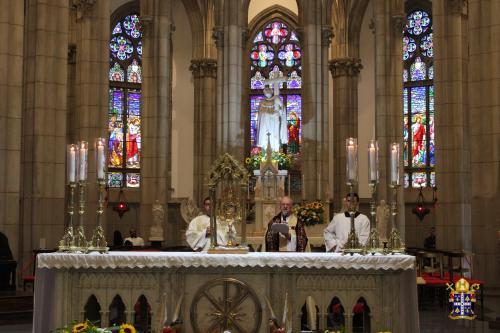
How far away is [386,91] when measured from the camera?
29453 mm

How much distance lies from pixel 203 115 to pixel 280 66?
225 inches

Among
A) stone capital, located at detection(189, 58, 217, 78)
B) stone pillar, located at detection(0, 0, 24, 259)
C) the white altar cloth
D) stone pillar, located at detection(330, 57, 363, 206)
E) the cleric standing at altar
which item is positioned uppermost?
stone capital, located at detection(189, 58, 217, 78)

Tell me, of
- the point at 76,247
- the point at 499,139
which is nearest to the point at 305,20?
the point at 499,139

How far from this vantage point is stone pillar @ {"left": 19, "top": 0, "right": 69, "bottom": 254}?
2038 centimetres

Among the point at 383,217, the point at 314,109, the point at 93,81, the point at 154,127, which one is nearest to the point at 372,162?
the point at 383,217

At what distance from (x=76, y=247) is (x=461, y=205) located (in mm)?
15754

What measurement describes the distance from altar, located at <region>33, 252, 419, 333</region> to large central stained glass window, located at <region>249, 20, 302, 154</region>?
Result: 1158 inches

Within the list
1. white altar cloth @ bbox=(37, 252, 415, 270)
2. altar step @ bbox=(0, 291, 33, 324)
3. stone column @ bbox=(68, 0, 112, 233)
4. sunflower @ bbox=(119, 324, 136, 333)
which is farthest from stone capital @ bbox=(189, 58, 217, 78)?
sunflower @ bbox=(119, 324, 136, 333)

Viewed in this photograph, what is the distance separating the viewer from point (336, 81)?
38.4m

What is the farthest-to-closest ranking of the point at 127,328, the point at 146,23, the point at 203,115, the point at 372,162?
1. the point at 203,115
2. the point at 146,23
3. the point at 372,162
4. the point at 127,328

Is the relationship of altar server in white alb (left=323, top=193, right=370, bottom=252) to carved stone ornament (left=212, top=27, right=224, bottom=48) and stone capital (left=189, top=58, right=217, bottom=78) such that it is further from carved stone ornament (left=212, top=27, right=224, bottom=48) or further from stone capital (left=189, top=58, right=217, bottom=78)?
stone capital (left=189, top=58, right=217, bottom=78)

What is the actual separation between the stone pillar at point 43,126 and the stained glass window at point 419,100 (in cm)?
2126

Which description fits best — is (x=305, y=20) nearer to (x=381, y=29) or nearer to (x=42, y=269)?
(x=381, y=29)

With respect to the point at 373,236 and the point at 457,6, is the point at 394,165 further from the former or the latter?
the point at 457,6
